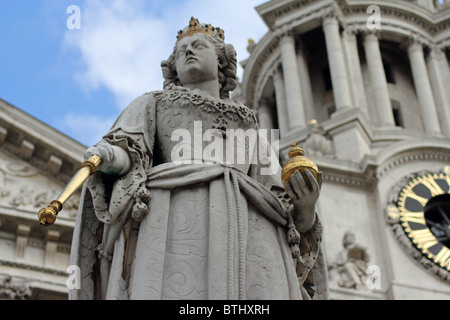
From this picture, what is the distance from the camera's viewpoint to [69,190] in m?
6.19

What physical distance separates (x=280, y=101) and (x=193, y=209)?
35915mm

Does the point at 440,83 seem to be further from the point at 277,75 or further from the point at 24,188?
the point at 24,188

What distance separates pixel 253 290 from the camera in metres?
6.30

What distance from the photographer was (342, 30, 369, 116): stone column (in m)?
38.8

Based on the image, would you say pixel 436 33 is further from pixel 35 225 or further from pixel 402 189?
pixel 35 225

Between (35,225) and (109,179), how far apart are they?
61.3 feet

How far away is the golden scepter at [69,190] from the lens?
582 centimetres

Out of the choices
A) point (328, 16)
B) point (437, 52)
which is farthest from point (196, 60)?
point (437, 52)

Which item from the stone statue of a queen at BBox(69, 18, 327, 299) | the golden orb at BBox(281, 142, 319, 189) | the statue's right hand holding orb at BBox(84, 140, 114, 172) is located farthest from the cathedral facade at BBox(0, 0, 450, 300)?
the golden orb at BBox(281, 142, 319, 189)

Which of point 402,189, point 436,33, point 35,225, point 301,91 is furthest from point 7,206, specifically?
point 436,33

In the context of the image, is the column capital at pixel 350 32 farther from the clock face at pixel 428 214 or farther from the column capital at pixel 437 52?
the clock face at pixel 428 214

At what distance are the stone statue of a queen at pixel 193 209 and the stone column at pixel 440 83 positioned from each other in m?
32.5

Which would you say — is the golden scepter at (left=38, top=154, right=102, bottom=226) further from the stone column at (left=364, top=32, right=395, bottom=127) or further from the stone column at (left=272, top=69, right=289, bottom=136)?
the stone column at (left=272, top=69, right=289, bottom=136)

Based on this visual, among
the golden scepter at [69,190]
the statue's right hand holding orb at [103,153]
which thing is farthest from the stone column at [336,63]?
the golden scepter at [69,190]
